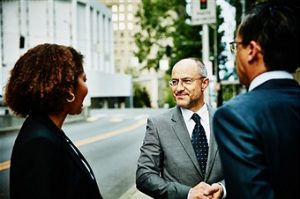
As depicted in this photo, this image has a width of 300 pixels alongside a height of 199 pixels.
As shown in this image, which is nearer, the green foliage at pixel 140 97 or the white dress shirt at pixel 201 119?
the white dress shirt at pixel 201 119

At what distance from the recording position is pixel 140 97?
233ft

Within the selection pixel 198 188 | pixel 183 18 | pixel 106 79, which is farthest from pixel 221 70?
pixel 106 79

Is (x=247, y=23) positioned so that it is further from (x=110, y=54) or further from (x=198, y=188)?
(x=110, y=54)

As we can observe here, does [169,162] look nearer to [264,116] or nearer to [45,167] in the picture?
[45,167]

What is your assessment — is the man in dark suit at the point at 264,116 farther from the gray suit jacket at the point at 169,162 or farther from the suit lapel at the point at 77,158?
the gray suit jacket at the point at 169,162

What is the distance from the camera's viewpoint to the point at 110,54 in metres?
68.9

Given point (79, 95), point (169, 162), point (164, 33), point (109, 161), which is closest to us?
point (79, 95)

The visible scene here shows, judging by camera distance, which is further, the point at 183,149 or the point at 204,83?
the point at 204,83

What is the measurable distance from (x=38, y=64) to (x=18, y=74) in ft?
0.33

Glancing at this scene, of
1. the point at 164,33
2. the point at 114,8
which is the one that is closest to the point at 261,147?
the point at 164,33

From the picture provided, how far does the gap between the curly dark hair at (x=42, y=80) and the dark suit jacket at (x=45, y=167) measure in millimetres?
85

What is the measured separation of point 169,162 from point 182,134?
0.20 m

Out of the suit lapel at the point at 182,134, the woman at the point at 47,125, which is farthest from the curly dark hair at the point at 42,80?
the suit lapel at the point at 182,134

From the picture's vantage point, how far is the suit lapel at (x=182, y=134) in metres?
2.63
